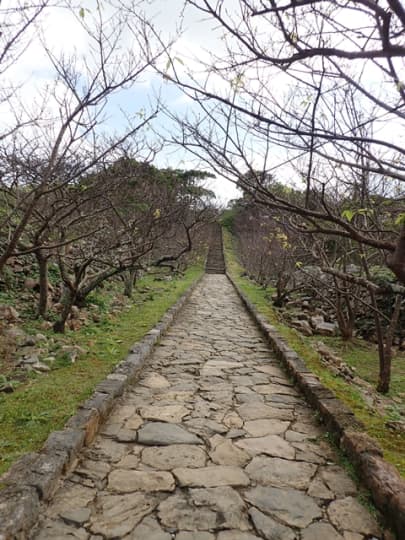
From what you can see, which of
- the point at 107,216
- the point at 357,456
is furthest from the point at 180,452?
the point at 107,216

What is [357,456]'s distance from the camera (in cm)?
308

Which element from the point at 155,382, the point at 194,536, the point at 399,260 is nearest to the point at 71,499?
the point at 194,536

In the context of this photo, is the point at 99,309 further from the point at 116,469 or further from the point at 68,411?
the point at 116,469

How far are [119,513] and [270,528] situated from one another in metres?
0.99

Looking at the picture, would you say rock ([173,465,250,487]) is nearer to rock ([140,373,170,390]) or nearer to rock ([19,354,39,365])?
rock ([140,373,170,390])

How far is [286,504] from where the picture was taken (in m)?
2.67

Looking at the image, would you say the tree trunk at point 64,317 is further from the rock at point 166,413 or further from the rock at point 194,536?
the rock at point 194,536

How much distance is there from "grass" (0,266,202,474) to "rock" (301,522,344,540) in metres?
2.09

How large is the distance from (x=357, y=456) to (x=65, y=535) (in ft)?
7.31

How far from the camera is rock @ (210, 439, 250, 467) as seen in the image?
321cm

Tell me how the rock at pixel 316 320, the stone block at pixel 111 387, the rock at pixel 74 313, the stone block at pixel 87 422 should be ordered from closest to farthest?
1. the stone block at pixel 87 422
2. the stone block at pixel 111 387
3. the rock at pixel 74 313
4. the rock at pixel 316 320

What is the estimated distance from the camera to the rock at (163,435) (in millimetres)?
3496

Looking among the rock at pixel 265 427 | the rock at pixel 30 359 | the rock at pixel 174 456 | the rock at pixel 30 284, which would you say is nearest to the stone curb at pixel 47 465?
the rock at pixel 174 456

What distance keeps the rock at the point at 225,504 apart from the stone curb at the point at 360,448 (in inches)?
37.0
